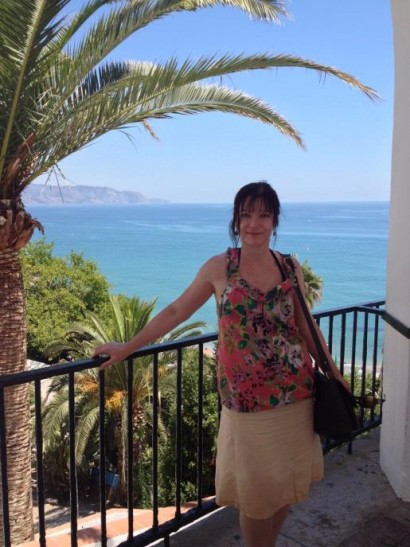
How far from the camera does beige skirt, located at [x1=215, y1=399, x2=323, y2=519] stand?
1.99 m

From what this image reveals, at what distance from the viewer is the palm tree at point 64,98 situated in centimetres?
576

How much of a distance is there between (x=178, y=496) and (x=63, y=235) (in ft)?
499

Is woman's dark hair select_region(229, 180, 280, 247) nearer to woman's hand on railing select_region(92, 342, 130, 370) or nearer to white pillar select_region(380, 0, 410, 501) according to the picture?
woman's hand on railing select_region(92, 342, 130, 370)

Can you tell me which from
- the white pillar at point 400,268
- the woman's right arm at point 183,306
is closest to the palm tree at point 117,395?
the white pillar at point 400,268

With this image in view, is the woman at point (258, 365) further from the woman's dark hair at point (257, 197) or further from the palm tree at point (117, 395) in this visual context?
the palm tree at point (117, 395)

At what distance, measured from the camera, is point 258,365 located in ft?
6.37

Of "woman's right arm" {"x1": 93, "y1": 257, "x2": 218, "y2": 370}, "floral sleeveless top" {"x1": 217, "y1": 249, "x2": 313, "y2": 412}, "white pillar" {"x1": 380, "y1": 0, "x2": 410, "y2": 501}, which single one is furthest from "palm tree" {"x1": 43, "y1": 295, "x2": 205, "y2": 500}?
"floral sleeveless top" {"x1": 217, "y1": 249, "x2": 313, "y2": 412}

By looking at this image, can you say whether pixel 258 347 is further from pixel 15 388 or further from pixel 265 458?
pixel 15 388

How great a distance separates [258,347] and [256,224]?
0.46 metres

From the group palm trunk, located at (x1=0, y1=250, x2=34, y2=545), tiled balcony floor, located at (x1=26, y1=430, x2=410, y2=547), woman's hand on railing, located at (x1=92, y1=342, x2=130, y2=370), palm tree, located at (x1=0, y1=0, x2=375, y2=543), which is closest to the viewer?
woman's hand on railing, located at (x1=92, y1=342, x2=130, y2=370)

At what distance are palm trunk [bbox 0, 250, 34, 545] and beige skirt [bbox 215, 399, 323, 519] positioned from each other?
544 centimetres

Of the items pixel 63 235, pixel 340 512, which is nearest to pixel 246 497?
pixel 340 512

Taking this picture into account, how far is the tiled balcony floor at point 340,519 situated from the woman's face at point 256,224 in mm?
1656

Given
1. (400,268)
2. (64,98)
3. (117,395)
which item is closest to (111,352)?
(400,268)
